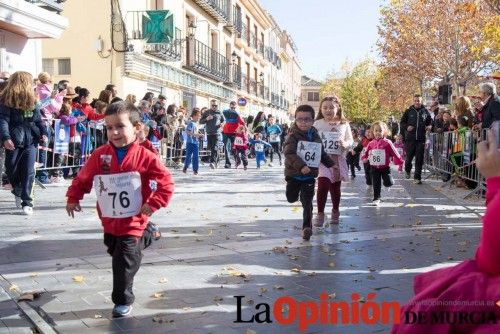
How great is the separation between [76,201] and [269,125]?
67.7ft

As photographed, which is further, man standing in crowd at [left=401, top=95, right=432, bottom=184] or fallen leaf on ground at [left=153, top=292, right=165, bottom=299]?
man standing in crowd at [left=401, top=95, right=432, bottom=184]

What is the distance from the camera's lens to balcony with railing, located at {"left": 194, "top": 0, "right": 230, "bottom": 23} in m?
30.1

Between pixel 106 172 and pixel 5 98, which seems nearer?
pixel 106 172

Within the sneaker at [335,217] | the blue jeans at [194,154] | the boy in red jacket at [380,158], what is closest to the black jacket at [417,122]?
the boy in red jacket at [380,158]

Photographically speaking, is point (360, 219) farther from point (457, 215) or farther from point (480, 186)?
point (480, 186)

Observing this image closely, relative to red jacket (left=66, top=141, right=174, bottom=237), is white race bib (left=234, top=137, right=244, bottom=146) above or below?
above

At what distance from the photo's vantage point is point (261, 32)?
52.0 m

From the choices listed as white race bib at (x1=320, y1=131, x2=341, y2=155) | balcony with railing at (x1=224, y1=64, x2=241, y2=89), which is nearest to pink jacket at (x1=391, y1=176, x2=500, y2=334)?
white race bib at (x1=320, y1=131, x2=341, y2=155)

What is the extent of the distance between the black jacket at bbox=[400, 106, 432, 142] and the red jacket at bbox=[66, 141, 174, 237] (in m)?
11.1

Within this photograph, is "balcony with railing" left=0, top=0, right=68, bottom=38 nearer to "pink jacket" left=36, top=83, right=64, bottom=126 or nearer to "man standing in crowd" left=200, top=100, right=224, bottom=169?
"pink jacket" left=36, top=83, right=64, bottom=126

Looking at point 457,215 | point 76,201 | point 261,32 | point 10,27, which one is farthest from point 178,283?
point 261,32

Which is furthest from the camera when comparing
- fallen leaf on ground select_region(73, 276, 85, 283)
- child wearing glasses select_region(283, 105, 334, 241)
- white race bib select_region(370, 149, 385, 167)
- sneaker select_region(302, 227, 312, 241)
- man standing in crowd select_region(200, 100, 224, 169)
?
man standing in crowd select_region(200, 100, 224, 169)

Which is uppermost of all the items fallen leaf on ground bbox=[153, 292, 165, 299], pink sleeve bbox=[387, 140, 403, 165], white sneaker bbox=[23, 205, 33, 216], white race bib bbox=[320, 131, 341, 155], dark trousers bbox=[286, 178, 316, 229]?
white race bib bbox=[320, 131, 341, 155]

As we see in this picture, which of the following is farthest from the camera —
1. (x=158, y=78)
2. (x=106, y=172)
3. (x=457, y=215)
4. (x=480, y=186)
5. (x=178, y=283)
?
(x=158, y=78)
